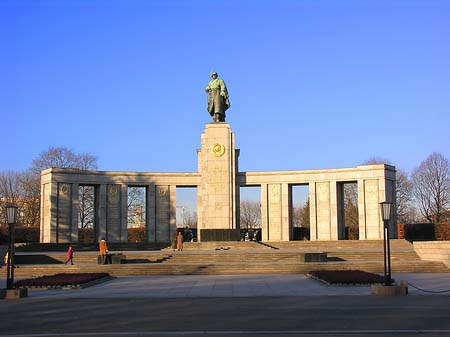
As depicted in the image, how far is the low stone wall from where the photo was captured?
1171 inches

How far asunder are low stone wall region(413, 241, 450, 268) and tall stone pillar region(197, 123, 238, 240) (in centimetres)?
1925

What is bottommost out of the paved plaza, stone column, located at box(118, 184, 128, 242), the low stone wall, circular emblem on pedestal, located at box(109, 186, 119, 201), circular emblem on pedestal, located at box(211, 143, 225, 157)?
the paved plaza

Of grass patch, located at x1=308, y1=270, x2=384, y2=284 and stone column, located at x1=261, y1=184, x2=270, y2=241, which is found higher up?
stone column, located at x1=261, y1=184, x2=270, y2=241

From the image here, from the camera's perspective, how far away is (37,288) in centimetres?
2178

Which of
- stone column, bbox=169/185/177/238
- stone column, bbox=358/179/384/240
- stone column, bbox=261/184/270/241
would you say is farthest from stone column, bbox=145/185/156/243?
stone column, bbox=358/179/384/240

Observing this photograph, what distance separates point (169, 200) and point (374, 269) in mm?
28157

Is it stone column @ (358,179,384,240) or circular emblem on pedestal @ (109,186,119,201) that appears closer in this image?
stone column @ (358,179,384,240)

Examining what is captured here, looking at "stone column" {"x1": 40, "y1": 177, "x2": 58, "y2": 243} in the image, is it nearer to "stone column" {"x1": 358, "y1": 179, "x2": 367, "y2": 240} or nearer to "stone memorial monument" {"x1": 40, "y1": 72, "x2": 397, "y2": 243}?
"stone memorial monument" {"x1": 40, "y1": 72, "x2": 397, "y2": 243}

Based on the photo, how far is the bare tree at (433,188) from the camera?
66.6 meters

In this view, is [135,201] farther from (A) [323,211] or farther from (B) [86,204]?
(A) [323,211]

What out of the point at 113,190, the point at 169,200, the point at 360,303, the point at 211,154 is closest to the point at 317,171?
the point at 211,154

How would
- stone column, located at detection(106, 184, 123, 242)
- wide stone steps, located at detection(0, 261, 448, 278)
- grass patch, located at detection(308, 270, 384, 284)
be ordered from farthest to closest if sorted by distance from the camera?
stone column, located at detection(106, 184, 123, 242), wide stone steps, located at detection(0, 261, 448, 278), grass patch, located at detection(308, 270, 384, 284)

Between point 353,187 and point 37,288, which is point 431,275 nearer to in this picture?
point 37,288

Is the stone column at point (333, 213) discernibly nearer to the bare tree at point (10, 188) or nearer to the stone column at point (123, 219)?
the stone column at point (123, 219)
